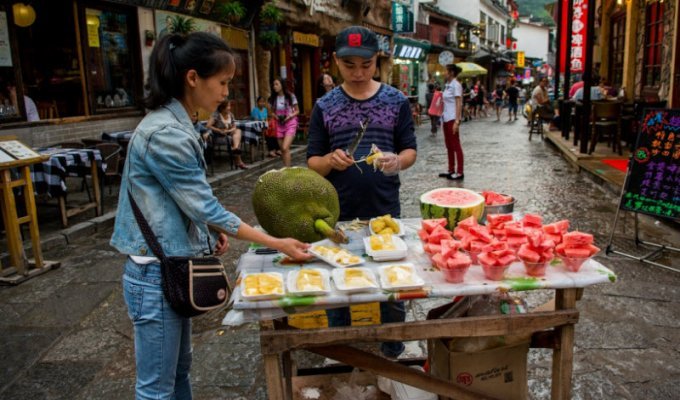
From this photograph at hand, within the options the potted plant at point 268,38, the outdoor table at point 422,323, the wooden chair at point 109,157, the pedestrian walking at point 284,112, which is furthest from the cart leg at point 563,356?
the potted plant at point 268,38

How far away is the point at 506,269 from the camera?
7.50 ft

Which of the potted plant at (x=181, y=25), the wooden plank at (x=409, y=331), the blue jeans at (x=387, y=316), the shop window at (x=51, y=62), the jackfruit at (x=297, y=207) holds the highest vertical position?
the potted plant at (x=181, y=25)

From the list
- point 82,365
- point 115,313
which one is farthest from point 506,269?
point 115,313

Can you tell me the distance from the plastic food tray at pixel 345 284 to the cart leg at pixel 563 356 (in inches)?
32.8

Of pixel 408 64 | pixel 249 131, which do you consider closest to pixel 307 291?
pixel 249 131

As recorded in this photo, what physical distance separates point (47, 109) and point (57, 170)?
4.13 metres

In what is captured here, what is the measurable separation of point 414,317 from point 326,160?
1.87m

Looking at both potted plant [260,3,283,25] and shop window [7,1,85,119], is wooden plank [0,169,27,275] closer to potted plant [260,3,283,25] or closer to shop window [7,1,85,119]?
shop window [7,1,85,119]

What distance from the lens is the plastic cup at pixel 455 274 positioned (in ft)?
7.20

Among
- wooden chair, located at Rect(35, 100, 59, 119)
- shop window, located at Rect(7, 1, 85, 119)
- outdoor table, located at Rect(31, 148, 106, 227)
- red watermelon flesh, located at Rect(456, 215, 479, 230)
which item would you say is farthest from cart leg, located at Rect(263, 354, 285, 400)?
wooden chair, located at Rect(35, 100, 59, 119)

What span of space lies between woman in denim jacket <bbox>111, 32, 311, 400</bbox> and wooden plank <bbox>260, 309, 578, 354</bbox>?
410 millimetres

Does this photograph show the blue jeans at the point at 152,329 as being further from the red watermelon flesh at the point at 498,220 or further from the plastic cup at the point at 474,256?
the red watermelon flesh at the point at 498,220

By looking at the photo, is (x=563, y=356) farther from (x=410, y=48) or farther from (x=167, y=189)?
(x=410, y=48)

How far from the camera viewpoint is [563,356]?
242 cm
